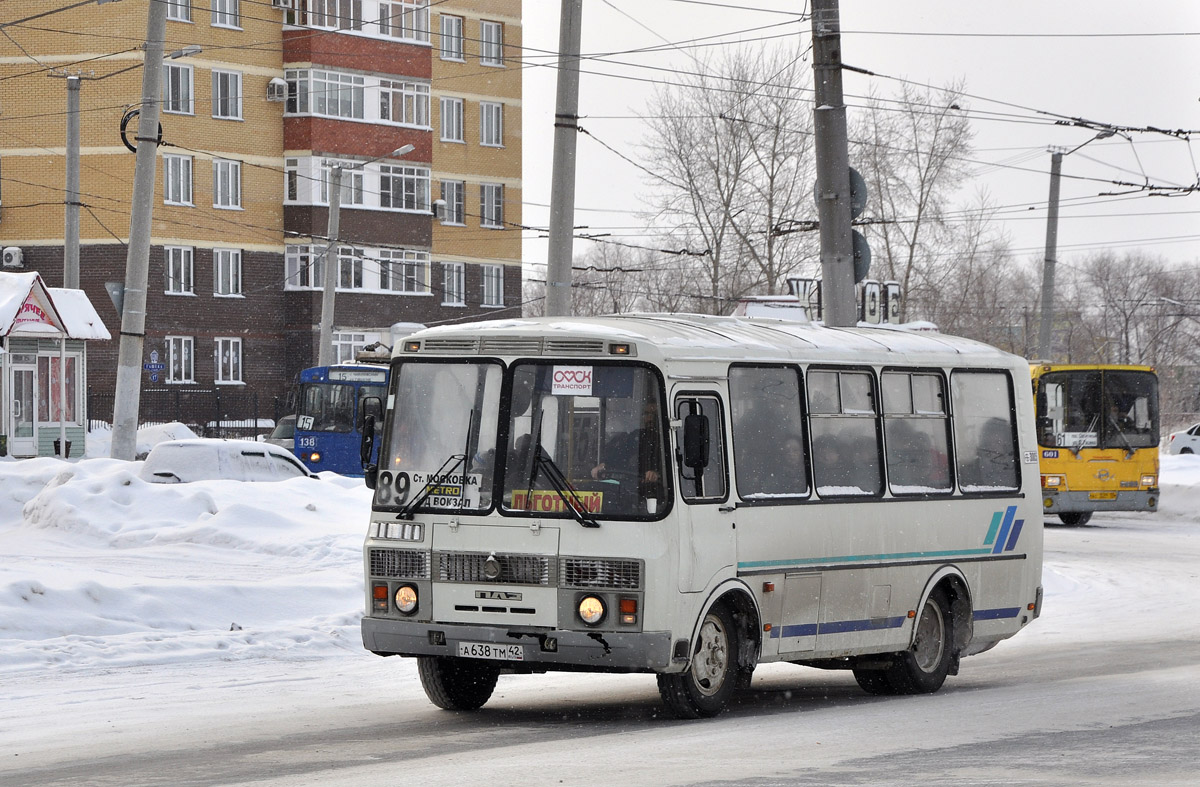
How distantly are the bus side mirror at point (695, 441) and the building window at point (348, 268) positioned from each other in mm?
46841

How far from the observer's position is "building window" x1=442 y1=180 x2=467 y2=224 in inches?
2498

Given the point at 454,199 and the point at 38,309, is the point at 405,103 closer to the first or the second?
the point at 454,199

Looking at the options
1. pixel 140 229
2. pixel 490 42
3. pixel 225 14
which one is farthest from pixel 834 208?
pixel 490 42

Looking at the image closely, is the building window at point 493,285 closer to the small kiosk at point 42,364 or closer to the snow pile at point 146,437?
the snow pile at point 146,437

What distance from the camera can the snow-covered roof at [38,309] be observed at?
37406 millimetres

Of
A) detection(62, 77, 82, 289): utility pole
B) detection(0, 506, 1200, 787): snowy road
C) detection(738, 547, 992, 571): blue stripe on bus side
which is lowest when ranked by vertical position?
detection(0, 506, 1200, 787): snowy road

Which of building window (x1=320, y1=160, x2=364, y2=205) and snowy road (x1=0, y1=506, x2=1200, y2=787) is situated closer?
snowy road (x1=0, y1=506, x2=1200, y2=787)

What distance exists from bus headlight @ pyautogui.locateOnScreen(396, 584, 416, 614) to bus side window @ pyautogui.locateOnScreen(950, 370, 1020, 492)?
14.7 feet

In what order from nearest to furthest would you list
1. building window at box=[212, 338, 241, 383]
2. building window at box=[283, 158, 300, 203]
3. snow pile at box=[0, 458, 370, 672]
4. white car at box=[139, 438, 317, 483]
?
snow pile at box=[0, 458, 370, 672] < white car at box=[139, 438, 317, 483] < building window at box=[212, 338, 241, 383] < building window at box=[283, 158, 300, 203]

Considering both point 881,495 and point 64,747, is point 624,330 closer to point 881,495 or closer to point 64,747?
point 881,495

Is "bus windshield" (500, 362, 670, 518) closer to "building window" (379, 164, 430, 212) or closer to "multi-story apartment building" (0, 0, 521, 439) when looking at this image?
"multi-story apartment building" (0, 0, 521, 439)

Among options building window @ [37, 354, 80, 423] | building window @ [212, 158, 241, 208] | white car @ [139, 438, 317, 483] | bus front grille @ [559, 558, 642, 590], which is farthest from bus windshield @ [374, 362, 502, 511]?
building window @ [212, 158, 241, 208]

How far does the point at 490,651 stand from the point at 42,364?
103 ft

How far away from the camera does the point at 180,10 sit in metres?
52.8
